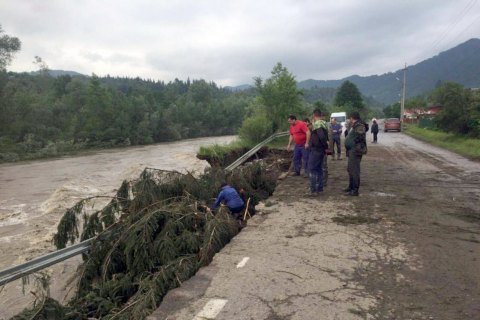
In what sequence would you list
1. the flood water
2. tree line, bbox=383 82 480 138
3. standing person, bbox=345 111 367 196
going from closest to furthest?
standing person, bbox=345 111 367 196 < the flood water < tree line, bbox=383 82 480 138

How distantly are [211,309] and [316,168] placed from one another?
5482 millimetres

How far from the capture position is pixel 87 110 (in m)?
55.2

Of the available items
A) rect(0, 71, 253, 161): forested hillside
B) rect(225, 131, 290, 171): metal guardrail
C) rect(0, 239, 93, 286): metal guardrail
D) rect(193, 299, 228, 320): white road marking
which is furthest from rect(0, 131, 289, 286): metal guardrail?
rect(0, 71, 253, 161): forested hillside

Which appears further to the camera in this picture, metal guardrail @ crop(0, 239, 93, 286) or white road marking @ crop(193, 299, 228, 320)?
metal guardrail @ crop(0, 239, 93, 286)

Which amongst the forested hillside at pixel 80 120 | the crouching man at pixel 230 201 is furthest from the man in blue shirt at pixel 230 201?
the forested hillside at pixel 80 120

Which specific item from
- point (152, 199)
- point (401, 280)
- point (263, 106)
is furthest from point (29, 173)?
point (401, 280)

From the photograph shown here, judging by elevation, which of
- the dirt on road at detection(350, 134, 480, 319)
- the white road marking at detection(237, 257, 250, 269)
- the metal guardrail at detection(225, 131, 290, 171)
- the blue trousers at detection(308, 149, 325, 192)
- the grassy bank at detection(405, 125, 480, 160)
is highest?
the blue trousers at detection(308, 149, 325, 192)

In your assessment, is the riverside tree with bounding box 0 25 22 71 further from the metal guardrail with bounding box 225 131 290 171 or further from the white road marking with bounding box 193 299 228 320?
the white road marking with bounding box 193 299 228 320

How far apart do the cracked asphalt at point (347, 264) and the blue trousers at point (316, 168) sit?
0.30 m

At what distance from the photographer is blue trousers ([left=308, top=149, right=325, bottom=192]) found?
859cm

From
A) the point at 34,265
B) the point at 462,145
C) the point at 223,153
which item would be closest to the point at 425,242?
the point at 34,265

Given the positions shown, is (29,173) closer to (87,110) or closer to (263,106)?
(263,106)

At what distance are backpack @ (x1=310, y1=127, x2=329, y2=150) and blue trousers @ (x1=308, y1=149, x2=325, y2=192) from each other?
122mm

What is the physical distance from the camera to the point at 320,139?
8617 mm
